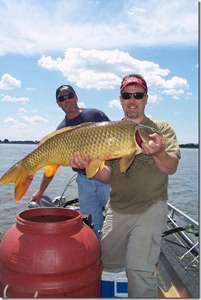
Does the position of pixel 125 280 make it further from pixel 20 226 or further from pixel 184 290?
pixel 20 226

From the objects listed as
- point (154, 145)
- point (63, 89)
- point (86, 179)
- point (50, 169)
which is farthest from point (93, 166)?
point (63, 89)

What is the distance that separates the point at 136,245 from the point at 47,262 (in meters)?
1.07

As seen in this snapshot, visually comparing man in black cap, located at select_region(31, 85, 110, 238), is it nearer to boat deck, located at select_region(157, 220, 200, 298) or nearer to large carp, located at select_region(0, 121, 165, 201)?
boat deck, located at select_region(157, 220, 200, 298)

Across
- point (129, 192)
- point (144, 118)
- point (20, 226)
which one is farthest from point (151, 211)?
point (20, 226)

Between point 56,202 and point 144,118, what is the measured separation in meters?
4.00

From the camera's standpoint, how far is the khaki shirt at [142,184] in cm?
327

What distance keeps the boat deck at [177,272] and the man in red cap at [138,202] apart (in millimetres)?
843

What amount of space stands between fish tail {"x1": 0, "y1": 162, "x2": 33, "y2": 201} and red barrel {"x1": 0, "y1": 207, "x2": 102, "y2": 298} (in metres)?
0.44

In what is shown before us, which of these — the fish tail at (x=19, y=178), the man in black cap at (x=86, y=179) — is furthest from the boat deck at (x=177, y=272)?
the fish tail at (x=19, y=178)

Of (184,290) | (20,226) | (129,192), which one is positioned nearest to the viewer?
(20,226)

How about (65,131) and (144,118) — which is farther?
(144,118)

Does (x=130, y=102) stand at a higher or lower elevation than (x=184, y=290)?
higher

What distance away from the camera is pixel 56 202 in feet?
22.7

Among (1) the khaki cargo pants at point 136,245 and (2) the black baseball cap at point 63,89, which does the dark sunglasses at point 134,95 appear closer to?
(1) the khaki cargo pants at point 136,245
